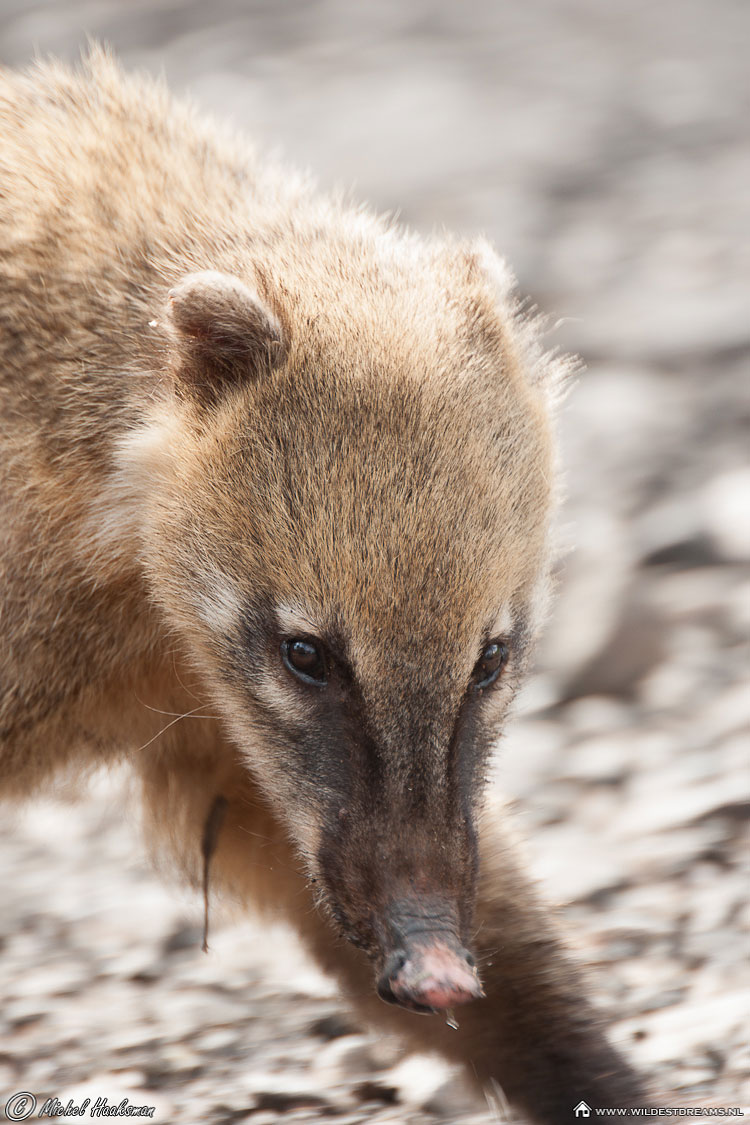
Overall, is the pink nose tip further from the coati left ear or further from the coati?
the coati left ear

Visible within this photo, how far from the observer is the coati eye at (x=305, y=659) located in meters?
3.31

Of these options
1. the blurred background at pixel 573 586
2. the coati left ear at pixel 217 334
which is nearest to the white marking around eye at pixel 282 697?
the coati left ear at pixel 217 334

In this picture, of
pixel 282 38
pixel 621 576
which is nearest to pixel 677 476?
pixel 621 576

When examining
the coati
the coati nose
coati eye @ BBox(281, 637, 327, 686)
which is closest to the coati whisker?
the coati

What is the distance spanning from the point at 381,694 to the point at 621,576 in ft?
10.8

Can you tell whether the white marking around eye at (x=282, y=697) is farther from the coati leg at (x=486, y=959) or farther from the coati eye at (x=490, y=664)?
the coati leg at (x=486, y=959)

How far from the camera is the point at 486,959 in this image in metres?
3.97

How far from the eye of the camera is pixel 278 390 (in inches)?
137

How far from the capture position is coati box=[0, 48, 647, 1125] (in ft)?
10.6

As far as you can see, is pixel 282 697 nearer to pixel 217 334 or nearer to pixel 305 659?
pixel 305 659

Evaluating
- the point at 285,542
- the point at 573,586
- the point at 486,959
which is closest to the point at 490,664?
the point at 285,542

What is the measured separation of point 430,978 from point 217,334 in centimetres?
147

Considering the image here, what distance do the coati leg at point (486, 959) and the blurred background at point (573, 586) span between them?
18 cm

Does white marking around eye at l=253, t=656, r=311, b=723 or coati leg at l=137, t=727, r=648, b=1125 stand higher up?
white marking around eye at l=253, t=656, r=311, b=723
